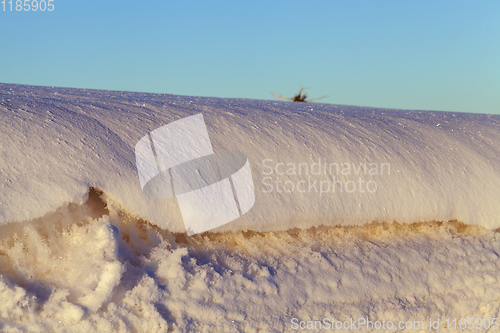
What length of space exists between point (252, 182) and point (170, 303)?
0.45m

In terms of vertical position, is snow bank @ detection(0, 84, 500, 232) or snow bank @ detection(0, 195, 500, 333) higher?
snow bank @ detection(0, 84, 500, 232)

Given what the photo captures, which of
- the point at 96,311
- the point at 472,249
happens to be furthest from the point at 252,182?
the point at 472,249

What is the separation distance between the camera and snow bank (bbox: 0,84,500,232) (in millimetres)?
1169

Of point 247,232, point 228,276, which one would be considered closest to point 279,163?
point 247,232

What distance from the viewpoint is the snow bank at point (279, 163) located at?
1169 mm

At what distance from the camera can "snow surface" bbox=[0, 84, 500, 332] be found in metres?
1.11

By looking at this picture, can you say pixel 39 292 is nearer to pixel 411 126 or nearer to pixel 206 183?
pixel 206 183

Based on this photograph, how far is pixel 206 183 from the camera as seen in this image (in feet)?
4.30

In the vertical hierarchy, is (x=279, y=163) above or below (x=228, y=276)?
above

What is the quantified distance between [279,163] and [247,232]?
0.85ft

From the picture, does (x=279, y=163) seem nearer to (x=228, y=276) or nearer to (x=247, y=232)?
(x=247, y=232)

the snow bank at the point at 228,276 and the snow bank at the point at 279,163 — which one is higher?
the snow bank at the point at 279,163

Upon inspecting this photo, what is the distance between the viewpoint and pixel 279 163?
1453mm

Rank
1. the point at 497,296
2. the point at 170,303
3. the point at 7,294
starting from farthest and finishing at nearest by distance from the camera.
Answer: the point at 497,296 → the point at 170,303 → the point at 7,294
